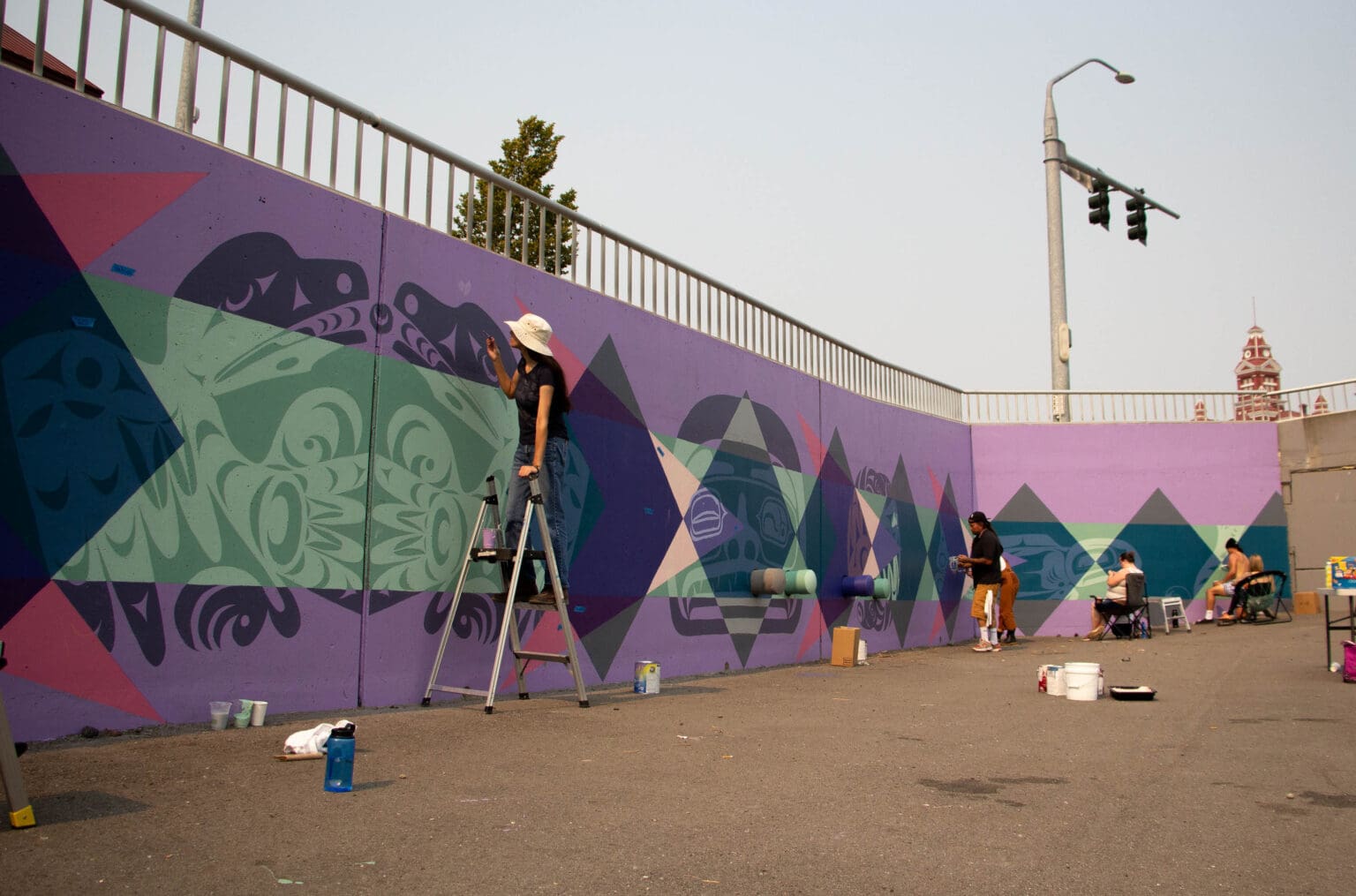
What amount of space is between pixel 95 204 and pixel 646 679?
4.78 meters

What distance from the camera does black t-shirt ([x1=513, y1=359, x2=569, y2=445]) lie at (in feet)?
23.1

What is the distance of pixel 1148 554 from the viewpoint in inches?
734

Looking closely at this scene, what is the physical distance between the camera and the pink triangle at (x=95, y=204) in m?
4.94

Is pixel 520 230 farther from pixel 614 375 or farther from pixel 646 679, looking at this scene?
pixel 646 679

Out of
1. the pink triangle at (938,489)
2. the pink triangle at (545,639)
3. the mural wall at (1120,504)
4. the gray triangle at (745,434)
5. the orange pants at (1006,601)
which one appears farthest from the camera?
the mural wall at (1120,504)

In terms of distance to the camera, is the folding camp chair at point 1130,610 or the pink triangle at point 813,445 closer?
the pink triangle at point 813,445

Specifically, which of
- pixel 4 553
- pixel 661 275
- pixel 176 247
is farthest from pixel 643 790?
pixel 661 275

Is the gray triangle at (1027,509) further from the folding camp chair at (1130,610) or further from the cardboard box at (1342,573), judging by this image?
the cardboard box at (1342,573)

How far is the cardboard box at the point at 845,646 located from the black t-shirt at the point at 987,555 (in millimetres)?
3804

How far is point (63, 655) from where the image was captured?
15.6 ft

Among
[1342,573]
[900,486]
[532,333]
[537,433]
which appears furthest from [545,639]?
[900,486]

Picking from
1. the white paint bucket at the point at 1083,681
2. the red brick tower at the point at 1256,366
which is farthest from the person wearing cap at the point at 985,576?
the red brick tower at the point at 1256,366

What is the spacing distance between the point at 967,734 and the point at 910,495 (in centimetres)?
1061

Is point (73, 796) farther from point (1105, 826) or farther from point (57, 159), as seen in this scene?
point (1105, 826)
